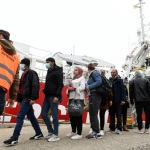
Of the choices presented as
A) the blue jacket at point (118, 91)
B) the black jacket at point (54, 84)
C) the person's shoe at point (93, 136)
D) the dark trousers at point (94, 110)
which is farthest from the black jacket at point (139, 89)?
the black jacket at point (54, 84)

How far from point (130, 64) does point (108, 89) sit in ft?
44.9

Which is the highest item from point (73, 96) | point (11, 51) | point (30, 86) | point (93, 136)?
point (11, 51)

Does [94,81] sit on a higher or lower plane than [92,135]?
higher

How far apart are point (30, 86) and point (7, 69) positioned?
1819 mm

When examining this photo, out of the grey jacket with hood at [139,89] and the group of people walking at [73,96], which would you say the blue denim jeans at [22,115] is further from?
the grey jacket with hood at [139,89]

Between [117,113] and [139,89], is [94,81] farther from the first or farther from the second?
[139,89]

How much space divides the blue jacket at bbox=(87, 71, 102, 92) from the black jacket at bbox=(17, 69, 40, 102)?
128cm

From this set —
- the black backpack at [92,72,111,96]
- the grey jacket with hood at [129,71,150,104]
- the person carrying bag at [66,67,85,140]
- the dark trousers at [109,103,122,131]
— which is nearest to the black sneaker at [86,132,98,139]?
the person carrying bag at [66,67,85,140]

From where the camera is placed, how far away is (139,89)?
6527mm

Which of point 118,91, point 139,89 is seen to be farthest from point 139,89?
point 118,91

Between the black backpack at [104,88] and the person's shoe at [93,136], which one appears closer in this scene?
the person's shoe at [93,136]

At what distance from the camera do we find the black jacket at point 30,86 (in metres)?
4.68

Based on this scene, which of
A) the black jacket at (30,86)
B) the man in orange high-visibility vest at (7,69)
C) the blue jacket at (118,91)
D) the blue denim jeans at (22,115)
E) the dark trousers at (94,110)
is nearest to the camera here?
the man in orange high-visibility vest at (7,69)

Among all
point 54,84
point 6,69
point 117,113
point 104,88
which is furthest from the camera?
point 117,113
